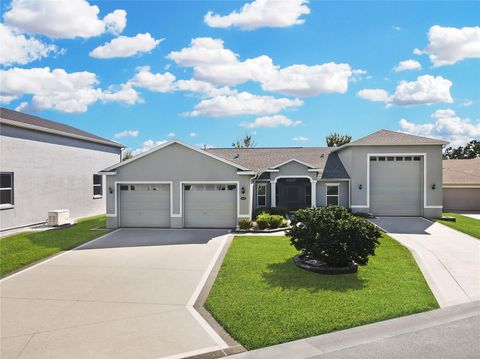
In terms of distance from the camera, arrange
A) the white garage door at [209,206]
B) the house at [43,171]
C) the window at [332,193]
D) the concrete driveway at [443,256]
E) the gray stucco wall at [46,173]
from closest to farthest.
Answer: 1. the concrete driveway at [443,256]
2. the house at [43,171]
3. the gray stucco wall at [46,173]
4. the white garage door at [209,206]
5. the window at [332,193]

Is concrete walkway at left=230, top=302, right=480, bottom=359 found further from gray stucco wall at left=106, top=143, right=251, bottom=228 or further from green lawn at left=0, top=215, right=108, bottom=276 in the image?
gray stucco wall at left=106, top=143, right=251, bottom=228

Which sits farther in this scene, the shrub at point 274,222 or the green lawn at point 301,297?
the shrub at point 274,222

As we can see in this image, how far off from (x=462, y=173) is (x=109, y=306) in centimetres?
2934

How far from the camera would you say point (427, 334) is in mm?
6656

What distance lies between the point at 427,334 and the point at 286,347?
2.75 meters

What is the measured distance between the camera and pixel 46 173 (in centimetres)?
2038

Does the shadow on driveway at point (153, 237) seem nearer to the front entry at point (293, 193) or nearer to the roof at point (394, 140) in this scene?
the front entry at point (293, 193)

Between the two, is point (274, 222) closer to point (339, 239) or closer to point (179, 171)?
point (179, 171)

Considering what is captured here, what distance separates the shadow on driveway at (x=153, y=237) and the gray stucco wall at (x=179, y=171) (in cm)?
119

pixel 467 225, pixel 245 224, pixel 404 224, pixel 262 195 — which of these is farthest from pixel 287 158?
pixel 467 225

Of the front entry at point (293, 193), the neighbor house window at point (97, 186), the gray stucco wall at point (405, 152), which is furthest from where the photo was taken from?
the neighbor house window at point (97, 186)

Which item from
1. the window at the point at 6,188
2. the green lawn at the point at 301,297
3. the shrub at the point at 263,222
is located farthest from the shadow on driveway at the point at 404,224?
the window at the point at 6,188

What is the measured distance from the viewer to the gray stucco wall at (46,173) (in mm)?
17906

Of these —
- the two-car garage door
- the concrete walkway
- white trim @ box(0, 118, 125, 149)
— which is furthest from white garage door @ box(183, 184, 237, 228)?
the concrete walkway
